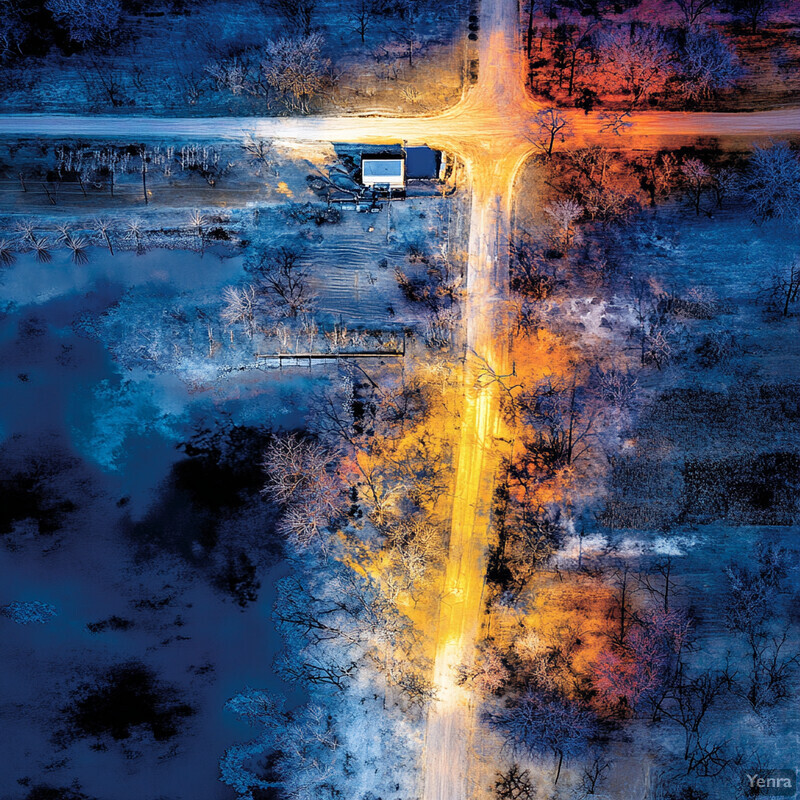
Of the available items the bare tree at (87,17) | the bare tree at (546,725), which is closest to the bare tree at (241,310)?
the bare tree at (87,17)

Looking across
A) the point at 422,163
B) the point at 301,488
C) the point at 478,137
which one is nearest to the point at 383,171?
the point at 422,163

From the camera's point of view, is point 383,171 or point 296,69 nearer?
point 383,171

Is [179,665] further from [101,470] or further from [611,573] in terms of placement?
[611,573]

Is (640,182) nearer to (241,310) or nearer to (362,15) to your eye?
(362,15)

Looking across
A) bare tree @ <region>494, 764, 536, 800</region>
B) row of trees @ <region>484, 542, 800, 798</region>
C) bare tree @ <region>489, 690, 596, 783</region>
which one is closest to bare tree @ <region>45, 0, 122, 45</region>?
row of trees @ <region>484, 542, 800, 798</region>

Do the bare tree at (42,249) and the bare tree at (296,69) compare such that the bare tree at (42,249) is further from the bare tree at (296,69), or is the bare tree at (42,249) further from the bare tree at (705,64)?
the bare tree at (705,64)

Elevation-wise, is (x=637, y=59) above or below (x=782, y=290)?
above

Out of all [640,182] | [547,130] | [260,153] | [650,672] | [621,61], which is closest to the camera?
[650,672]
